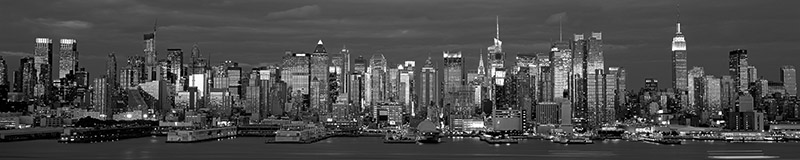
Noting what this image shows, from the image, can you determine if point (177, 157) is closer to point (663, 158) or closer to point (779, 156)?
point (663, 158)

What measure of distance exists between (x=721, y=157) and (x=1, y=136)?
13033 centimetres

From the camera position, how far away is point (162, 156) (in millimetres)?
131125

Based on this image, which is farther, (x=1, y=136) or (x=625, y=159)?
(x=1, y=136)

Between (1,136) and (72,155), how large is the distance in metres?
72.6

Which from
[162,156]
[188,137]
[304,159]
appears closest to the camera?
[304,159]

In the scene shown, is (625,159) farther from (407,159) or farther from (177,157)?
(177,157)

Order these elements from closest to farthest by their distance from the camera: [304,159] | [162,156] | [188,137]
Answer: [304,159], [162,156], [188,137]

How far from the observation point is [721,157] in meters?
136

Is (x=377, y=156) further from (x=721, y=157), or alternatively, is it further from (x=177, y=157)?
(x=721, y=157)

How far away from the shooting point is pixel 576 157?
13125 centimetres

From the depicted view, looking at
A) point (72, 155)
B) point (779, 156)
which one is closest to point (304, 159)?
point (72, 155)

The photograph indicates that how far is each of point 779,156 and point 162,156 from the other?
79122 mm

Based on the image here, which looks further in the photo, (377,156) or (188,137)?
(188,137)

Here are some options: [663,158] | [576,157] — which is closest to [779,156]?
[663,158]
